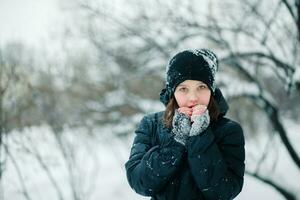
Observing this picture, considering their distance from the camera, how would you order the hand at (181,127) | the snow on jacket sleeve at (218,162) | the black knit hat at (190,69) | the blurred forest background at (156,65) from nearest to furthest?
1. the snow on jacket sleeve at (218,162)
2. the hand at (181,127)
3. the black knit hat at (190,69)
4. the blurred forest background at (156,65)

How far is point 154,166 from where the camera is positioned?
74.5 inches

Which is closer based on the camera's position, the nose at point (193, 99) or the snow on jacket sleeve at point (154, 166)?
the snow on jacket sleeve at point (154, 166)

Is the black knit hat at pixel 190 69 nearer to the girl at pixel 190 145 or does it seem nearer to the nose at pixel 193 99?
the girl at pixel 190 145

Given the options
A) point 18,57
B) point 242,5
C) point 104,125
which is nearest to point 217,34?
point 242,5

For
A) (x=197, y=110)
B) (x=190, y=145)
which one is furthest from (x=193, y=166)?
(x=197, y=110)

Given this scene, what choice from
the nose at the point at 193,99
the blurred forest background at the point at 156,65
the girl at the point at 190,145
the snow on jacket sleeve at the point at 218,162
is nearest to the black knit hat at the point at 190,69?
the girl at the point at 190,145

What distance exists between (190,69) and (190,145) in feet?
1.30

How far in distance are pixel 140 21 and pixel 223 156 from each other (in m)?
5.29

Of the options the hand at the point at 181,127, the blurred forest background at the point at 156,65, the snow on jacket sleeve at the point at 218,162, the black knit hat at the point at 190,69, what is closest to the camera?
the snow on jacket sleeve at the point at 218,162

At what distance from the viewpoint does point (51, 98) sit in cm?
786

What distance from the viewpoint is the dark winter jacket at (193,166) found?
1866mm

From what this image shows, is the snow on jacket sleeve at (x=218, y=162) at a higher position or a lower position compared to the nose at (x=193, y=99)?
lower

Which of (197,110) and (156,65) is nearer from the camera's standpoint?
(197,110)

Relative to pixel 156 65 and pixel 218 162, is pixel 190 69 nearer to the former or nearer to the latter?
pixel 218 162
